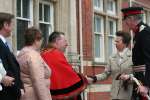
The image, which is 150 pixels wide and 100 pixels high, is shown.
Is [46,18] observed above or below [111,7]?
below

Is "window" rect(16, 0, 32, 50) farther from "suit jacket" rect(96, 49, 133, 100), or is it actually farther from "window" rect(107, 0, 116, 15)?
"window" rect(107, 0, 116, 15)

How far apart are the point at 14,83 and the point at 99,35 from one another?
1134 cm

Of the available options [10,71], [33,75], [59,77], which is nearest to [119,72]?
[59,77]

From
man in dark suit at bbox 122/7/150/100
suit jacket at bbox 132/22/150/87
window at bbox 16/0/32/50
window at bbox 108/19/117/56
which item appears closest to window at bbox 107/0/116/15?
window at bbox 108/19/117/56

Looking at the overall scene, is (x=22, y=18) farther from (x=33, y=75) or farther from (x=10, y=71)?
(x=10, y=71)

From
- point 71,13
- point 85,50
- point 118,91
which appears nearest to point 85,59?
point 85,50

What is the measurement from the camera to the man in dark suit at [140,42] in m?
7.18

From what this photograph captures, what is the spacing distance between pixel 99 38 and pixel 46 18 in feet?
12.6

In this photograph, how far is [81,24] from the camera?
16.0 m

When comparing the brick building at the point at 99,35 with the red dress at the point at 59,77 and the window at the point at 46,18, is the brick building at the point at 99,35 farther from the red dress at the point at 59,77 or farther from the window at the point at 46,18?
the red dress at the point at 59,77

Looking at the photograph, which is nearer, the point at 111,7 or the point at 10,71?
the point at 10,71

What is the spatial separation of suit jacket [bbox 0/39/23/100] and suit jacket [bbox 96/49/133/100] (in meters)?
2.16

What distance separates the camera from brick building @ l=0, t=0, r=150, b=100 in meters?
13.0

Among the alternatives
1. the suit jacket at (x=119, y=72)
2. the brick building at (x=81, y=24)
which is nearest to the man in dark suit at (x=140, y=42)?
the suit jacket at (x=119, y=72)
